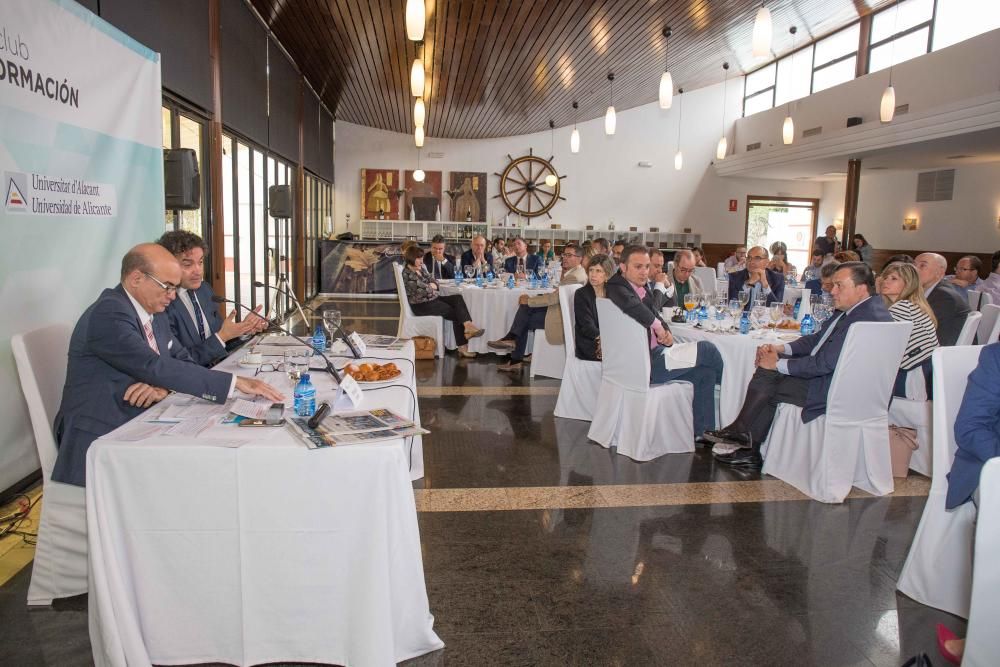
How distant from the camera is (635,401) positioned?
4152 mm

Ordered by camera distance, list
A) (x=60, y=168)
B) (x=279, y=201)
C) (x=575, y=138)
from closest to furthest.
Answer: (x=60, y=168) < (x=279, y=201) < (x=575, y=138)

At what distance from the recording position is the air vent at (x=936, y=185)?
13.2 meters

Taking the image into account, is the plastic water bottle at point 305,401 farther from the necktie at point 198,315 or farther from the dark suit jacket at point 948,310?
the dark suit jacket at point 948,310

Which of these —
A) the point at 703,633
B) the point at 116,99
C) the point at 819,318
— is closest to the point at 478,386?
the point at 819,318

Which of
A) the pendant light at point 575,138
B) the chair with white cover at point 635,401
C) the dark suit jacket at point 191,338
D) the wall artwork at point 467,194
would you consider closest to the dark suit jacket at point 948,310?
the chair with white cover at point 635,401

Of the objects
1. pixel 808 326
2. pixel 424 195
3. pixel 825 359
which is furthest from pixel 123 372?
pixel 424 195

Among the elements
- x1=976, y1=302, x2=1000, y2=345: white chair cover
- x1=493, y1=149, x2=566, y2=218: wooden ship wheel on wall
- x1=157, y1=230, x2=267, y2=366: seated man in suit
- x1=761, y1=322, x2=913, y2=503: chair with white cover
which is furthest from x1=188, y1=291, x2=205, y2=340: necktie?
x1=493, y1=149, x2=566, y2=218: wooden ship wheel on wall

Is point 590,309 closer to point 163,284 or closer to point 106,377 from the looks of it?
point 163,284

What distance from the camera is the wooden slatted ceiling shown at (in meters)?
7.17

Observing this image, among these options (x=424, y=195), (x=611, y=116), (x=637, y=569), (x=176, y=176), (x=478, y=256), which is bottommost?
(x=637, y=569)

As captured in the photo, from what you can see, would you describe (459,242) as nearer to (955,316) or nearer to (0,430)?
(955,316)

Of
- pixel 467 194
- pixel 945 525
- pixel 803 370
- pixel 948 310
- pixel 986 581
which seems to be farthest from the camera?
pixel 467 194

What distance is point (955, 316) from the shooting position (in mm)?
4648

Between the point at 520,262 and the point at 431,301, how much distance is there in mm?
2840
